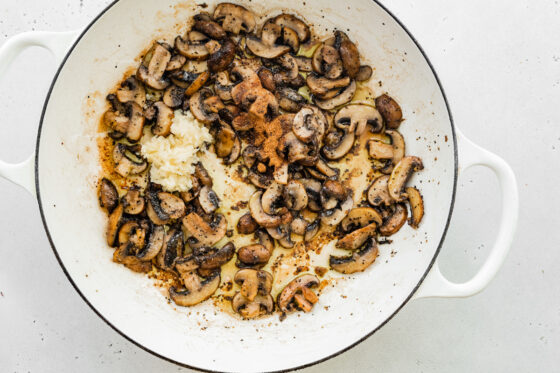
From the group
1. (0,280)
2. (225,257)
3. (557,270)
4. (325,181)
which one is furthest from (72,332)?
(557,270)

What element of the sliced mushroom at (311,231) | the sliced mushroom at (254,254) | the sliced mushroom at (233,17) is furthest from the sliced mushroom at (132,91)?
the sliced mushroom at (311,231)

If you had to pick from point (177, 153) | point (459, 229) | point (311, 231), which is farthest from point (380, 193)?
point (177, 153)

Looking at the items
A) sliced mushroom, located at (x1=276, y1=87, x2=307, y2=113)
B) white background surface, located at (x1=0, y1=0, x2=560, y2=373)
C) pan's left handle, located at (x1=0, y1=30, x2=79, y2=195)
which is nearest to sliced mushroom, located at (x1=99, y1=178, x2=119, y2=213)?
pan's left handle, located at (x1=0, y1=30, x2=79, y2=195)

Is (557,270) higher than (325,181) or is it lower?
higher

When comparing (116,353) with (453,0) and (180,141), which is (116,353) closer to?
(180,141)

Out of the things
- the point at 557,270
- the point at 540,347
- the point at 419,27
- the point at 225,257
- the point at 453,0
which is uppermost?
the point at 453,0

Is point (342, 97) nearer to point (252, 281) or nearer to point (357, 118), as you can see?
point (357, 118)

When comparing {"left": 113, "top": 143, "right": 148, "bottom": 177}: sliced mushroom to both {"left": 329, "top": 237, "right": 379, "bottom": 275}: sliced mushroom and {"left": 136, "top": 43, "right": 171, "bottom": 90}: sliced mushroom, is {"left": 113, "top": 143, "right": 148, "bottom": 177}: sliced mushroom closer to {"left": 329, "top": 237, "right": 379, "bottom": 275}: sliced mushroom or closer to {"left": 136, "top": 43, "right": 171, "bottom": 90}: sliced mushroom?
{"left": 136, "top": 43, "right": 171, "bottom": 90}: sliced mushroom
